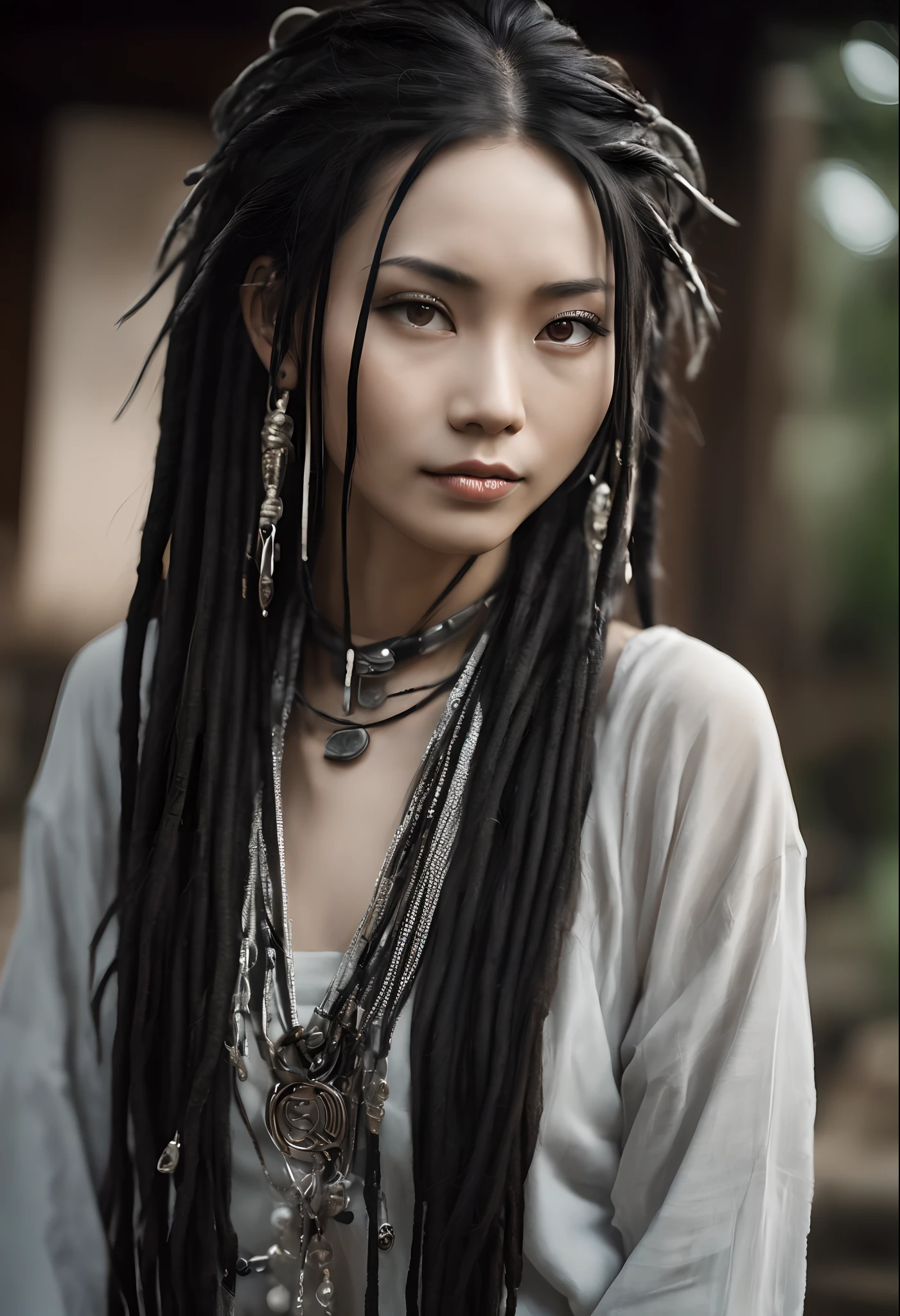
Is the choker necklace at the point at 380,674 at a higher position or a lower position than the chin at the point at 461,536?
lower

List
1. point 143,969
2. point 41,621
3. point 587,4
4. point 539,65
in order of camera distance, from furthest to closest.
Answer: point 41,621 → point 587,4 → point 143,969 → point 539,65

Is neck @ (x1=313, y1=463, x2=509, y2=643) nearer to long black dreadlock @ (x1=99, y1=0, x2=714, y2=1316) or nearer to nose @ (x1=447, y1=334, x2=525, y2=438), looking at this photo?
long black dreadlock @ (x1=99, y1=0, x2=714, y2=1316)

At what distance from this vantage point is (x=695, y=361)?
1.09 metres

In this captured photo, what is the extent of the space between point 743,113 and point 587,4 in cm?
31

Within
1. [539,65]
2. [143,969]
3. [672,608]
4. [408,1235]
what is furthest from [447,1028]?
[672,608]

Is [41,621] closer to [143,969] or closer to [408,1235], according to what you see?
[143,969]

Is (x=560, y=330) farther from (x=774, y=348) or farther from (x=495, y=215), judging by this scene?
(x=774, y=348)

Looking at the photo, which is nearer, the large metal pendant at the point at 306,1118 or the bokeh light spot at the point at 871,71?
the large metal pendant at the point at 306,1118

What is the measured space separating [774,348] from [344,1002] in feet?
4.57

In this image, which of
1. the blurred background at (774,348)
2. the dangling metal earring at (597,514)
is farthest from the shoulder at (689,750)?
the blurred background at (774,348)

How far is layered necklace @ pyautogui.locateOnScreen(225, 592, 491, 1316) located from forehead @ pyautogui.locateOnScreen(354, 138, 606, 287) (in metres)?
0.31

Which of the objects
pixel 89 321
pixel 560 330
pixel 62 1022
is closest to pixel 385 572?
pixel 560 330

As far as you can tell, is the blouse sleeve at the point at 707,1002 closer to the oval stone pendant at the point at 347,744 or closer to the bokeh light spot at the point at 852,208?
the oval stone pendant at the point at 347,744

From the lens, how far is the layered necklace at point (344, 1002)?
92cm
